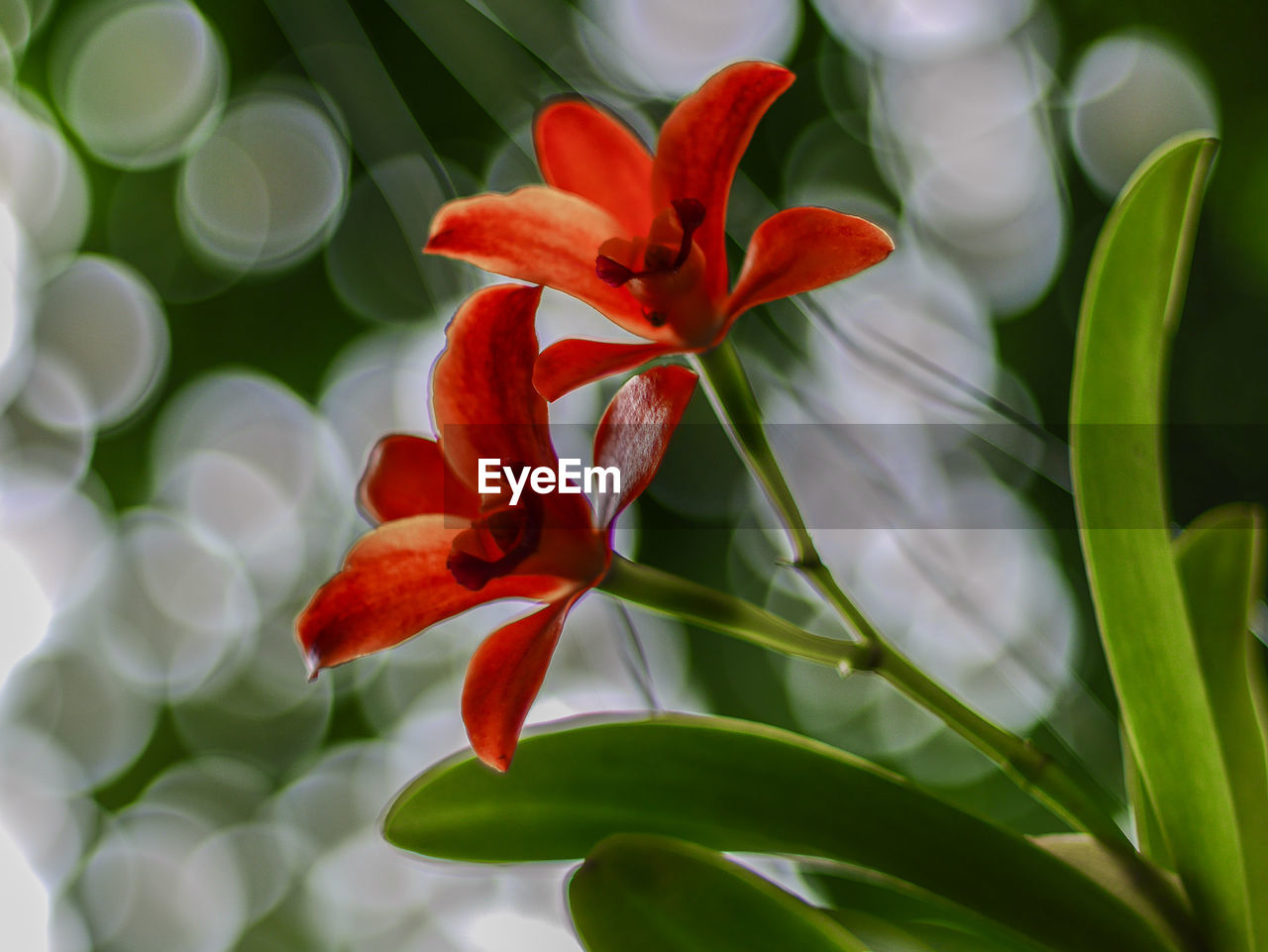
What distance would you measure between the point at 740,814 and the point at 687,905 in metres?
0.06

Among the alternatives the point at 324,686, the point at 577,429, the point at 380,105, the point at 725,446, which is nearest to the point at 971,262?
the point at 725,446

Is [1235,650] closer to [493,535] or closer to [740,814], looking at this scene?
[740,814]

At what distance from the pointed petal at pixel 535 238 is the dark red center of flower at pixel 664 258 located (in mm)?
15

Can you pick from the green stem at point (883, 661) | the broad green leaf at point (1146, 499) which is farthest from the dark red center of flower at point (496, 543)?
the broad green leaf at point (1146, 499)

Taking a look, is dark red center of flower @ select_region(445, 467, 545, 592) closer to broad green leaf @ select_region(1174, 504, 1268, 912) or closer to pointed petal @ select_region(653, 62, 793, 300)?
pointed petal @ select_region(653, 62, 793, 300)

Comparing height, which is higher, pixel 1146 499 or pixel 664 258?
pixel 664 258

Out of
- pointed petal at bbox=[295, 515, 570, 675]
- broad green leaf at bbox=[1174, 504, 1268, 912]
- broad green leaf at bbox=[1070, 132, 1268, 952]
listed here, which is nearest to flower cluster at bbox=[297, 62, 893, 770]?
pointed petal at bbox=[295, 515, 570, 675]

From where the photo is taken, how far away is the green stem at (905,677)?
0.44m

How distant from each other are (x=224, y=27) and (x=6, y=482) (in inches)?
42.4

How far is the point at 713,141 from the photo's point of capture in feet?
1.32

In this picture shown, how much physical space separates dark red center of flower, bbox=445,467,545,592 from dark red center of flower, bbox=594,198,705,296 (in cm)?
10

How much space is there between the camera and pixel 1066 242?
1.52 metres
